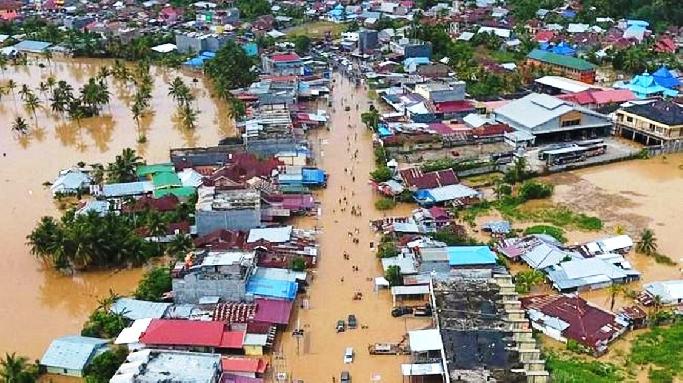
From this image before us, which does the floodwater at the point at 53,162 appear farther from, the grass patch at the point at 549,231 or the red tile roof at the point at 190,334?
the grass patch at the point at 549,231


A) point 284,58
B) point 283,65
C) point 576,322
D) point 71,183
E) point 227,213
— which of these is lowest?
point 576,322

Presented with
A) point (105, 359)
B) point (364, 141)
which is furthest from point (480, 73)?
point (105, 359)

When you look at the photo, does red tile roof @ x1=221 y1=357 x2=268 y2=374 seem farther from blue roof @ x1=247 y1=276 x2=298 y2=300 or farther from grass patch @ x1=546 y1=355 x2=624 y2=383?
grass patch @ x1=546 y1=355 x2=624 y2=383

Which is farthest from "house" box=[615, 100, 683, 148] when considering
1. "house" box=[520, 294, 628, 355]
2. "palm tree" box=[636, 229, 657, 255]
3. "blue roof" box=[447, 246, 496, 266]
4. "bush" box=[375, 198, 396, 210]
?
"house" box=[520, 294, 628, 355]

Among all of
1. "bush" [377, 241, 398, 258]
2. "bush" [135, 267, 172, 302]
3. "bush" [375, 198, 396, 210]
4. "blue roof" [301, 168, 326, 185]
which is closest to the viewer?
"bush" [135, 267, 172, 302]

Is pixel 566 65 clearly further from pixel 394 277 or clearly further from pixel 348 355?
pixel 348 355

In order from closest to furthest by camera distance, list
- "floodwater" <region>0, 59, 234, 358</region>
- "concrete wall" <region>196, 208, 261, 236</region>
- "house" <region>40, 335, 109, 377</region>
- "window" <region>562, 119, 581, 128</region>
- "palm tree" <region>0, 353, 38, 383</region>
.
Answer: "palm tree" <region>0, 353, 38, 383</region>
"house" <region>40, 335, 109, 377</region>
"floodwater" <region>0, 59, 234, 358</region>
"concrete wall" <region>196, 208, 261, 236</region>
"window" <region>562, 119, 581, 128</region>

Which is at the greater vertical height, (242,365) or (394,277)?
(242,365)

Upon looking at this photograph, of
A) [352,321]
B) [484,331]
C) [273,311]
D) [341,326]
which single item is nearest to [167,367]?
[273,311]
